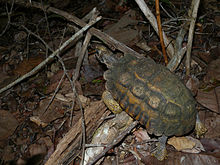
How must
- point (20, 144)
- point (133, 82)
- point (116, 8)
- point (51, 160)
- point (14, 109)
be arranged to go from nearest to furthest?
point (133, 82) < point (51, 160) < point (20, 144) < point (14, 109) < point (116, 8)

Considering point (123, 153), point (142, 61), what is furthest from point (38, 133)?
point (142, 61)

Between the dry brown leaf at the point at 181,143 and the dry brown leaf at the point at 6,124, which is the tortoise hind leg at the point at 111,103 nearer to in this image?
the dry brown leaf at the point at 181,143

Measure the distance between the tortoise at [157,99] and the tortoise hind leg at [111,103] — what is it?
26cm

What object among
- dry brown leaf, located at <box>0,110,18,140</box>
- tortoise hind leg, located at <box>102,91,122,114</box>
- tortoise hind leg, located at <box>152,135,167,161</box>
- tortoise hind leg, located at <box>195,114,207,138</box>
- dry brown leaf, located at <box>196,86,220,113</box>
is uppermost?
dry brown leaf, located at <box>0,110,18,140</box>

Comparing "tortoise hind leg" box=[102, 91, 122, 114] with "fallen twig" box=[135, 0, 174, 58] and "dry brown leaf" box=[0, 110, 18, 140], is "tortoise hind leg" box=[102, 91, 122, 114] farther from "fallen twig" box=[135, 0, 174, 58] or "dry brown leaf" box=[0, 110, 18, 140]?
"dry brown leaf" box=[0, 110, 18, 140]

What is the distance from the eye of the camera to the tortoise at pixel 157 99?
3273 millimetres

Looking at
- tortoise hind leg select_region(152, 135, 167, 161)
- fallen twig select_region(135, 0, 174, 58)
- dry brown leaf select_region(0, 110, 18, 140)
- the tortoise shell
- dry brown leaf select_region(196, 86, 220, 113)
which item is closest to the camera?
the tortoise shell

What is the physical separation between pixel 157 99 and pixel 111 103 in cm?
112

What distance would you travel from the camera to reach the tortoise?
3.27 metres

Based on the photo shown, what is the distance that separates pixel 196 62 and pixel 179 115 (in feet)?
7.02

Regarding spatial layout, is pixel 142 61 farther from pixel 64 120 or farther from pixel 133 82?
pixel 64 120

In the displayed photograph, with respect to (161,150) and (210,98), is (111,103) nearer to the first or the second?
(161,150)

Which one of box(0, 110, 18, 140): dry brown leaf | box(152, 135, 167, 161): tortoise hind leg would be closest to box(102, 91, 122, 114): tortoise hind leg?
box(152, 135, 167, 161): tortoise hind leg

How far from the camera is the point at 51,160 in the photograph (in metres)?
3.78
